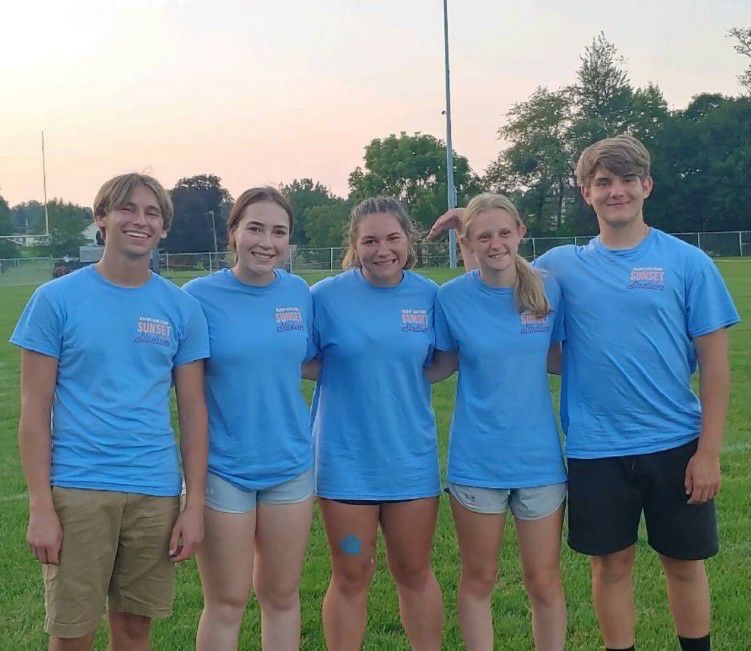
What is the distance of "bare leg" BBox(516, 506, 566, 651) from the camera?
3.29 meters

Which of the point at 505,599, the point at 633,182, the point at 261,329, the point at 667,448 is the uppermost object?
the point at 633,182

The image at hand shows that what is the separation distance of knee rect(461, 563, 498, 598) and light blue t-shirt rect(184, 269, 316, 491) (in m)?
0.80

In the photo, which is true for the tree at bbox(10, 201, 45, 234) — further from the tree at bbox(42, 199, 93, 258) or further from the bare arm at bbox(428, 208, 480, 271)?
the bare arm at bbox(428, 208, 480, 271)

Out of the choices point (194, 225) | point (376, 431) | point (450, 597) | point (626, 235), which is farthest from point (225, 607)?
point (194, 225)

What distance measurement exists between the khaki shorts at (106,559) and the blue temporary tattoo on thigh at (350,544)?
0.68 meters

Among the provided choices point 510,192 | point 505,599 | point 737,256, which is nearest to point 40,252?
point 510,192

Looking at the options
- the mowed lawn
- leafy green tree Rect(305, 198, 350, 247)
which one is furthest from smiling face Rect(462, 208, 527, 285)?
leafy green tree Rect(305, 198, 350, 247)

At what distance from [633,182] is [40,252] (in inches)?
2377

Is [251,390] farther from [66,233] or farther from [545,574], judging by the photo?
[66,233]

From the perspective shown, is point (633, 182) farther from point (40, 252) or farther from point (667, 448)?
point (40, 252)

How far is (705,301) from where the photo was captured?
3242 mm

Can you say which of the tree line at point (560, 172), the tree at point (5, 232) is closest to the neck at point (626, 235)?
the tree line at point (560, 172)

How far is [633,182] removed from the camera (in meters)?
3.32

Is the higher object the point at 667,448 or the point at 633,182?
the point at 633,182
